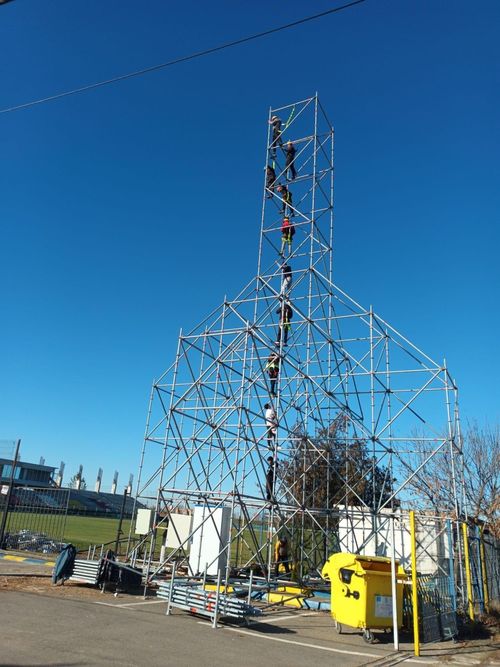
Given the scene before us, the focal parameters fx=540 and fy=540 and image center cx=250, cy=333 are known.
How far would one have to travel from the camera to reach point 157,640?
8.32m

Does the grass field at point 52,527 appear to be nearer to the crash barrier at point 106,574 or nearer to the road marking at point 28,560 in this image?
the road marking at point 28,560

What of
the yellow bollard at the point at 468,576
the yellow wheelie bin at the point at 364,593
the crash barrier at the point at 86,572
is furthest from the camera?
the crash barrier at the point at 86,572

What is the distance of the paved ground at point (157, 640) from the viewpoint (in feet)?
23.6

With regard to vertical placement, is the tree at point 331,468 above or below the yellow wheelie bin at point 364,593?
above

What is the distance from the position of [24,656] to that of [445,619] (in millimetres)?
7805

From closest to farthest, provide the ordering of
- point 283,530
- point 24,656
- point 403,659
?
1. point 24,656
2. point 403,659
3. point 283,530

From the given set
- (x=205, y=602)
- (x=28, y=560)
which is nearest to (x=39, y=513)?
(x=28, y=560)

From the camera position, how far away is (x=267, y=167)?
21078mm

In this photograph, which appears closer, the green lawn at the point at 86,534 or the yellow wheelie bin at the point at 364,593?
the yellow wheelie bin at the point at 364,593

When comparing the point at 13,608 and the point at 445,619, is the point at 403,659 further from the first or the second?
the point at 13,608

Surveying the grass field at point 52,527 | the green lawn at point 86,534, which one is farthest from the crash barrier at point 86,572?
the green lawn at point 86,534

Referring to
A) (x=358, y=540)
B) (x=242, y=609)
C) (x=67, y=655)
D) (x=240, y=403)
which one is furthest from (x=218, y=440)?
(x=67, y=655)

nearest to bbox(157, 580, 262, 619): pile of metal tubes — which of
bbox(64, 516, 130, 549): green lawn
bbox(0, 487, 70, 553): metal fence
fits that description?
bbox(0, 487, 70, 553): metal fence

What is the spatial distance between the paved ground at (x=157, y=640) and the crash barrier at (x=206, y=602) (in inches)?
8.8
